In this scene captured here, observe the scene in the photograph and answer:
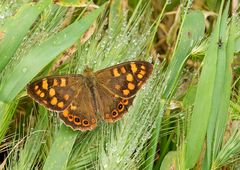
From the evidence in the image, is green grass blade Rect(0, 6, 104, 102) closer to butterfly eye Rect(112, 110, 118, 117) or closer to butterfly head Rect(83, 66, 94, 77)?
butterfly head Rect(83, 66, 94, 77)

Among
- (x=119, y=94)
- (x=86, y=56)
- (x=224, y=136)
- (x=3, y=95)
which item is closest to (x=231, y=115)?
(x=224, y=136)

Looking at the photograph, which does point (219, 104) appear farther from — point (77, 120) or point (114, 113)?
point (77, 120)

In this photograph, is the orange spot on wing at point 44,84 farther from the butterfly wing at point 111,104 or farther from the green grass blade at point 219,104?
the green grass blade at point 219,104

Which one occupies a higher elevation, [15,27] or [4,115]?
[15,27]

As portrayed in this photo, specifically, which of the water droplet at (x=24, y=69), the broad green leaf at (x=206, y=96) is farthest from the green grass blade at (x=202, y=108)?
the water droplet at (x=24, y=69)

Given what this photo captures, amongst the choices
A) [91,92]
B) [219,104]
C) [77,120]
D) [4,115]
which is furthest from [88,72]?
[219,104]

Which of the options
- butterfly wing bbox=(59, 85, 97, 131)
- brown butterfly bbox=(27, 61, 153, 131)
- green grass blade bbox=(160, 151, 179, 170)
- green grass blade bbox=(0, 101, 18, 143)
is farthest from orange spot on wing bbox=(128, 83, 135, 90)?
green grass blade bbox=(0, 101, 18, 143)

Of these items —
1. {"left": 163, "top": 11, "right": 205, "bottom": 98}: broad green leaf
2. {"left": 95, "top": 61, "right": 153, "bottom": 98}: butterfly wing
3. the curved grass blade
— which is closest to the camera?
the curved grass blade

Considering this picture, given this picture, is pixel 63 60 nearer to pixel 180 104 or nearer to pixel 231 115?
pixel 180 104
